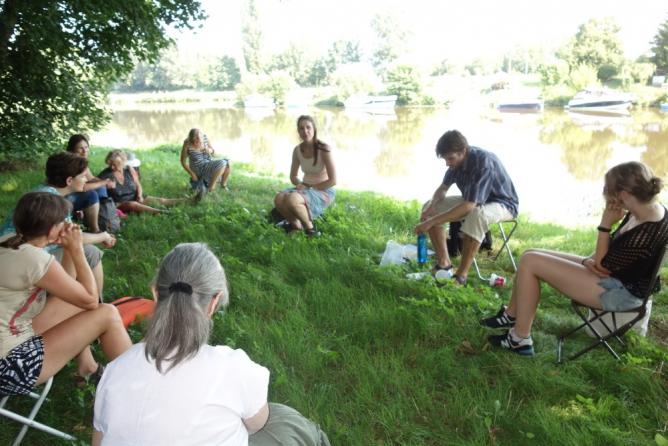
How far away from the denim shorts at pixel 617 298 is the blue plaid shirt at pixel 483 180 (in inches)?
52.9

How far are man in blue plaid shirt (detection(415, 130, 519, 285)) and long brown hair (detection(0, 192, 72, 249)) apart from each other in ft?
8.39

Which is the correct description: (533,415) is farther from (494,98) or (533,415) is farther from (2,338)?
(494,98)

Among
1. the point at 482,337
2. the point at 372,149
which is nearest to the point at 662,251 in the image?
the point at 482,337

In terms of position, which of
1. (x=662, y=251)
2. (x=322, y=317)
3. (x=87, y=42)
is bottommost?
(x=322, y=317)

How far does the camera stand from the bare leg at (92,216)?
435 centimetres

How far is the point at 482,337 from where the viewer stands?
9.00 ft

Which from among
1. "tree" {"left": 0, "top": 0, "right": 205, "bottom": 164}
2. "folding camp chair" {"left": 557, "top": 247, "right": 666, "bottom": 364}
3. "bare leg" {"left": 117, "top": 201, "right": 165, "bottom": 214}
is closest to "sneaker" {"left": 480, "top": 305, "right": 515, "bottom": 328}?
"folding camp chair" {"left": 557, "top": 247, "right": 666, "bottom": 364}

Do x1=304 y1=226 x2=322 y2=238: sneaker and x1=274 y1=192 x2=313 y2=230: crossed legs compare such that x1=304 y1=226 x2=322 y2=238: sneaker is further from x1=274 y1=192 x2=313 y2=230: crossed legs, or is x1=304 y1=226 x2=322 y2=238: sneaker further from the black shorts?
the black shorts

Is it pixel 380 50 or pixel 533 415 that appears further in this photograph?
pixel 380 50

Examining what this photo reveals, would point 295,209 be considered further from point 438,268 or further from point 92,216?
point 92,216

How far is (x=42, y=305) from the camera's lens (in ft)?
6.90

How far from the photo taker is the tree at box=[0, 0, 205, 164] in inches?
244

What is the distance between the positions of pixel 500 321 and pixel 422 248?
1.15m

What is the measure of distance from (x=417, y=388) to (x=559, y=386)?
A: 26.8 inches
